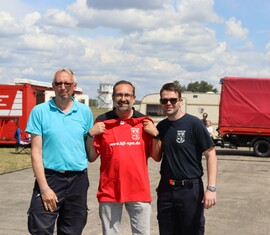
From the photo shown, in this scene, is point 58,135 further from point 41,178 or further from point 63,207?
point 63,207

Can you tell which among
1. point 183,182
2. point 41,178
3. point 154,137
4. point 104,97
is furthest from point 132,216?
point 104,97

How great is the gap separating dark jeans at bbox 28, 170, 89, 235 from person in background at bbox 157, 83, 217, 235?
0.72 metres

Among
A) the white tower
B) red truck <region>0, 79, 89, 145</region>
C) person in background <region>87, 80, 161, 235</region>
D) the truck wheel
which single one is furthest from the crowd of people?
the white tower

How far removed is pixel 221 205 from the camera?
8.61 meters

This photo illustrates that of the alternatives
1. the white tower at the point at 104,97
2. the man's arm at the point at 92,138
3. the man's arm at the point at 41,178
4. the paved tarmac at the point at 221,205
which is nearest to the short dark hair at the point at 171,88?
the man's arm at the point at 92,138

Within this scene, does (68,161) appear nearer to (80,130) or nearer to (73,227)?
(80,130)

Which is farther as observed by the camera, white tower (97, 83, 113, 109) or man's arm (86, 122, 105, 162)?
white tower (97, 83, 113, 109)

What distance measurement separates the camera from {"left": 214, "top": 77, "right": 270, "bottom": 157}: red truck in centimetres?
1988

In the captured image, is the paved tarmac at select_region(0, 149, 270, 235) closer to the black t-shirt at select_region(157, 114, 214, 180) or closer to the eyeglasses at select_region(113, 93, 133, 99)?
the black t-shirt at select_region(157, 114, 214, 180)

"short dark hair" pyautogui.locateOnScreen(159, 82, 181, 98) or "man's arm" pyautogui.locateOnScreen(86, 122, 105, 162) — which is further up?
"short dark hair" pyautogui.locateOnScreen(159, 82, 181, 98)

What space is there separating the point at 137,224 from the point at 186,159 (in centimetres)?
71

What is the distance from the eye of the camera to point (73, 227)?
14.0 feet

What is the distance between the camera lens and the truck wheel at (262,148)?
2006 cm

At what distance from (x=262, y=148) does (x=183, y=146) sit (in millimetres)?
16750
